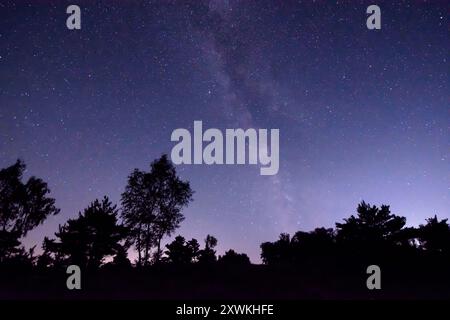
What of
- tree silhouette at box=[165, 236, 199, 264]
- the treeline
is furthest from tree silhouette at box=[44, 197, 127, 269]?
tree silhouette at box=[165, 236, 199, 264]

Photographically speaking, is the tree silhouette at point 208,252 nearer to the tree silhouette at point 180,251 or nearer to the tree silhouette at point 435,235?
the tree silhouette at point 180,251

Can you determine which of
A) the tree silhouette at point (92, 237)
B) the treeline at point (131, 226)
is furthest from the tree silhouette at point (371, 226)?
the tree silhouette at point (92, 237)

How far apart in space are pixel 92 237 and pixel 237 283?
2042 cm

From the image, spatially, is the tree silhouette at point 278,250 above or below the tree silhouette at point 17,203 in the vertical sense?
below

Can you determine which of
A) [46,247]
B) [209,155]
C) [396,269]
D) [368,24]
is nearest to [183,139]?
[209,155]

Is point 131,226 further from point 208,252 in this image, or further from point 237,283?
point 208,252

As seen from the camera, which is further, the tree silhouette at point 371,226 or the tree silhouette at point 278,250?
the tree silhouette at point 278,250

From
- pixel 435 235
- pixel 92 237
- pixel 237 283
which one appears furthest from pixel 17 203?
pixel 435 235

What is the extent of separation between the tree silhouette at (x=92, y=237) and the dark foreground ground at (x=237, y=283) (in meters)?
8.82

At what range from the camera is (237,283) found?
78.1 ft

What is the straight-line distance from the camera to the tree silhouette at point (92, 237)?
1485 inches

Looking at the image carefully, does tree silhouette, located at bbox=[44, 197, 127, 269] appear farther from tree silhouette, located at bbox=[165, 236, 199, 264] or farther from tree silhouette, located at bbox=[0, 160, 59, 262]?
tree silhouette, located at bbox=[165, 236, 199, 264]

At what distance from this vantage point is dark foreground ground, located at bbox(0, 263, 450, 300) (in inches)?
829

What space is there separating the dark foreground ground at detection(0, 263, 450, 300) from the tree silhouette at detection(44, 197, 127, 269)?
28.9 feet
